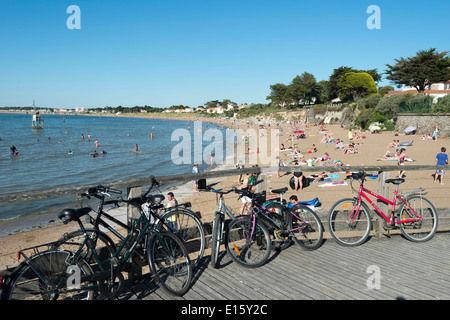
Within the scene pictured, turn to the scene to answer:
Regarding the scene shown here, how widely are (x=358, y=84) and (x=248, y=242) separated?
73830mm

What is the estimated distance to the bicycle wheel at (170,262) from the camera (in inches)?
139

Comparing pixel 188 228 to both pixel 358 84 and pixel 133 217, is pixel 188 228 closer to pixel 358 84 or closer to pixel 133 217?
pixel 133 217

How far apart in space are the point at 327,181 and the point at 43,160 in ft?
96.4

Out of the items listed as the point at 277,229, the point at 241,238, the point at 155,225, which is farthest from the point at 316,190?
the point at 155,225

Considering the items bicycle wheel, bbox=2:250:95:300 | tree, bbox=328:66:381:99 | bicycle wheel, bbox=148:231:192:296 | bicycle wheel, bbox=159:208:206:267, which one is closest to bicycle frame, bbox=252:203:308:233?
bicycle wheel, bbox=159:208:206:267

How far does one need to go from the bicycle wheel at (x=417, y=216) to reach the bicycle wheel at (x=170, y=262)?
3.66 metres

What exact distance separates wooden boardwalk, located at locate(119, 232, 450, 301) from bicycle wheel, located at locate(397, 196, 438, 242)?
0.30 meters

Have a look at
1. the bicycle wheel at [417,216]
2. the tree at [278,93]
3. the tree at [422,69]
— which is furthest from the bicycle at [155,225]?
the tree at [278,93]

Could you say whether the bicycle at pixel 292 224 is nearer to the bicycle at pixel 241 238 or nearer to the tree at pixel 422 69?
the bicycle at pixel 241 238

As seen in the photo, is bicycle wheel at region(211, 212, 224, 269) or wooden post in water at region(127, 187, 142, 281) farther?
bicycle wheel at region(211, 212, 224, 269)

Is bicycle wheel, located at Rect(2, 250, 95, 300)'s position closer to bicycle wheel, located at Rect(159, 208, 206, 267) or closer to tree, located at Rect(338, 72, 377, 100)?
bicycle wheel, located at Rect(159, 208, 206, 267)

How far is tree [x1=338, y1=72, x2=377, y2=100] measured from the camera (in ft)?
230

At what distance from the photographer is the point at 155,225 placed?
3.70m
